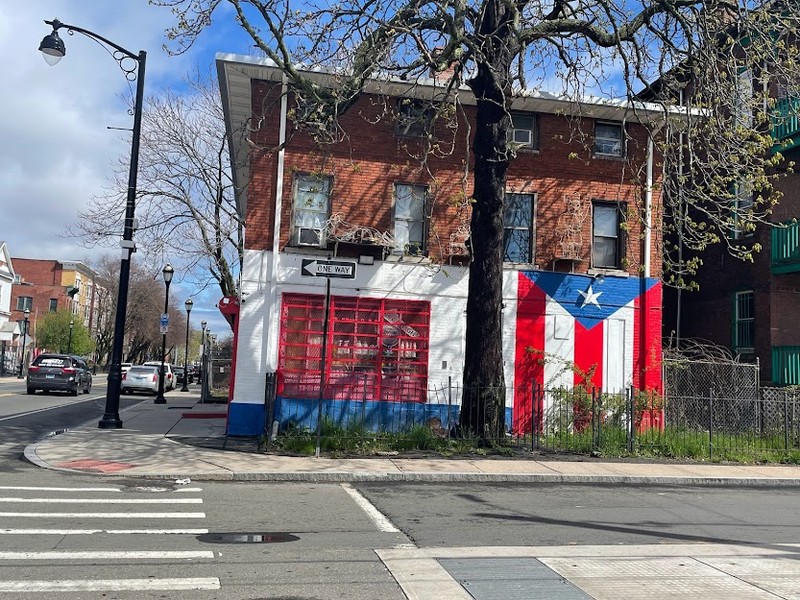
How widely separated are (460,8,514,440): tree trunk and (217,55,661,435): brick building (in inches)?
40.0

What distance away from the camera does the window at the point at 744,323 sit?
2078 centimetres

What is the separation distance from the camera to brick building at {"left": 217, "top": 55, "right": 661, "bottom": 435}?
15.5 meters

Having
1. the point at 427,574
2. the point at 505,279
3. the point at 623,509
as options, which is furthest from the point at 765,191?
the point at 427,574

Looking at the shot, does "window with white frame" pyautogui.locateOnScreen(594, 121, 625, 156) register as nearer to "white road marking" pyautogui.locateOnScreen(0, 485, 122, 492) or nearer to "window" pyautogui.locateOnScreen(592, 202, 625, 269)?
"window" pyautogui.locateOnScreen(592, 202, 625, 269)

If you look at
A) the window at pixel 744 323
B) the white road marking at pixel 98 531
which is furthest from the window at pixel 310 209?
the window at pixel 744 323

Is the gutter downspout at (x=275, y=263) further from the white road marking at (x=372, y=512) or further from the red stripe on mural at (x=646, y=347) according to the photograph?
the red stripe on mural at (x=646, y=347)

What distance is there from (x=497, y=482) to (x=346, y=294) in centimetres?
609

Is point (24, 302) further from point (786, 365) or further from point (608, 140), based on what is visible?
point (786, 365)

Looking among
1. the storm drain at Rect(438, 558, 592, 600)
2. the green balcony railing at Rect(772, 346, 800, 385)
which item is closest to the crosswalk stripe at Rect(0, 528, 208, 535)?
the storm drain at Rect(438, 558, 592, 600)

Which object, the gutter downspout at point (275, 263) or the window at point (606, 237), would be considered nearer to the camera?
the gutter downspout at point (275, 263)

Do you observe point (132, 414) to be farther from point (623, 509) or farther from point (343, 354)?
point (623, 509)

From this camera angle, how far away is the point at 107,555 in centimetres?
620

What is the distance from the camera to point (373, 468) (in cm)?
1177

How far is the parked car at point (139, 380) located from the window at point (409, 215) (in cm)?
2258
